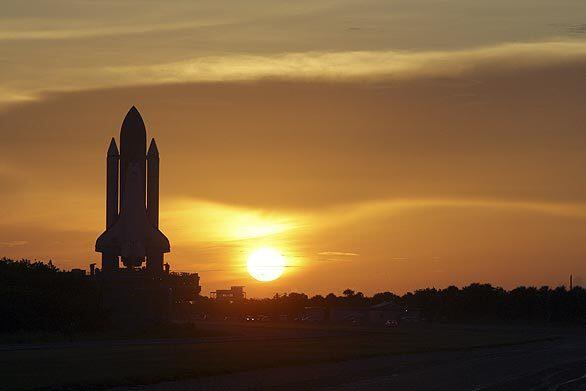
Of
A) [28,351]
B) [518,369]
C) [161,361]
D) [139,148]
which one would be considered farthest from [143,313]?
[518,369]

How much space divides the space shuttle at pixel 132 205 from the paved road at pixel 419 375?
61.3 metres

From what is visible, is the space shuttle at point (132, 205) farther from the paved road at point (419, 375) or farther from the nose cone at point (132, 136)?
the paved road at point (419, 375)

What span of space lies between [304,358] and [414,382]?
1930 centimetres

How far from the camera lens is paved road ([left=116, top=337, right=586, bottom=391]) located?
43750mm

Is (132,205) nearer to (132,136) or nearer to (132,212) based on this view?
(132,212)

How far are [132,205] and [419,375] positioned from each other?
259ft

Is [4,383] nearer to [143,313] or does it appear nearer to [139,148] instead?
[143,313]

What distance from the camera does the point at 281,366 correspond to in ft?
188

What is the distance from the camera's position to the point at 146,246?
126812mm

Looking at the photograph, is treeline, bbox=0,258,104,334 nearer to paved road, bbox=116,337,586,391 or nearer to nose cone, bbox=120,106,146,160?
nose cone, bbox=120,106,146,160

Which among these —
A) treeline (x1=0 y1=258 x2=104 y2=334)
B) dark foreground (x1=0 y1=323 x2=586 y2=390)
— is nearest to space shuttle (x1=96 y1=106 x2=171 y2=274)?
treeline (x1=0 y1=258 x2=104 y2=334)

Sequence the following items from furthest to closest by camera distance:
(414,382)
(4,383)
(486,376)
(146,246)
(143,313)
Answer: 1. (146,246)
2. (143,313)
3. (486,376)
4. (414,382)
5. (4,383)

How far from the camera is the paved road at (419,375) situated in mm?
43750

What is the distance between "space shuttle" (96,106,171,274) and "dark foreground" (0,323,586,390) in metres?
40.4
